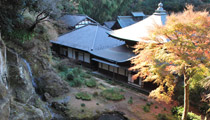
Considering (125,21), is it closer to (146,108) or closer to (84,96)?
(84,96)

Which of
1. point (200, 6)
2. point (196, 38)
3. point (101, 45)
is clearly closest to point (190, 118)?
point (196, 38)

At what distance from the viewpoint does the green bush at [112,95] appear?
12.2 meters

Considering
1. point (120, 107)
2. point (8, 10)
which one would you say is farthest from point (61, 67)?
point (8, 10)

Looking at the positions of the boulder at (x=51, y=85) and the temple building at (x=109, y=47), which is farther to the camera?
the temple building at (x=109, y=47)

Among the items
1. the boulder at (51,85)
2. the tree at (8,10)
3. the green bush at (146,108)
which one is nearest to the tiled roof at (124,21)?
the boulder at (51,85)

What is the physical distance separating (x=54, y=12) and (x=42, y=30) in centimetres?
267

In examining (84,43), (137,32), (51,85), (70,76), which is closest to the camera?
(51,85)

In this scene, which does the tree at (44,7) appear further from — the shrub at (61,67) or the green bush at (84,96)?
the shrub at (61,67)

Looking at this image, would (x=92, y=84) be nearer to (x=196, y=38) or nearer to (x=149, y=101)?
(x=149, y=101)

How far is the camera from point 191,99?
1091 centimetres

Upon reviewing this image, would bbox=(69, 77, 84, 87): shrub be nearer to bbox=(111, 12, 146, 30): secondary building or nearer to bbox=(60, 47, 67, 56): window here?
bbox=(60, 47, 67, 56): window

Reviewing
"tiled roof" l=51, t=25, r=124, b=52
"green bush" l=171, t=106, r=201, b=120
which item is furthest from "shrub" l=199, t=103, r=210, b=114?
"tiled roof" l=51, t=25, r=124, b=52

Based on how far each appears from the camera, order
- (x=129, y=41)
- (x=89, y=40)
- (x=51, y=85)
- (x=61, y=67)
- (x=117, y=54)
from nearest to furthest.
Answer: (x=51, y=85) < (x=129, y=41) < (x=61, y=67) < (x=117, y=54) < (x=89, y=40)

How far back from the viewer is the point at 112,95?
12562 mm
